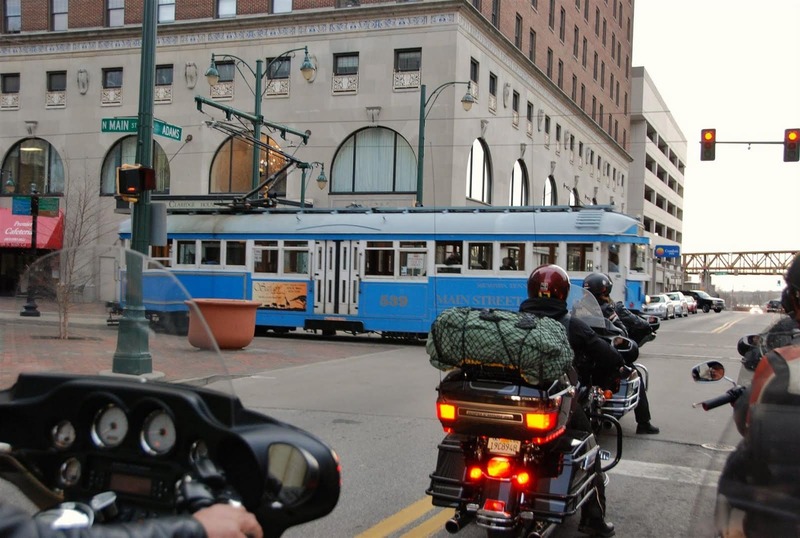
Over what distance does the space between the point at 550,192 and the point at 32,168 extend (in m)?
27.3

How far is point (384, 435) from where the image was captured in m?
7.64

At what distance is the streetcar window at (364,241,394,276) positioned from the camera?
18.7m

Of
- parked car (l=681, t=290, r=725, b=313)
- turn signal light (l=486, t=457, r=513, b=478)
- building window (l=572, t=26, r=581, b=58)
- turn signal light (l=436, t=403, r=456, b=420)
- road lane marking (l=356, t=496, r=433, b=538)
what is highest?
building window (l=572, t=26, r=581, b=58)

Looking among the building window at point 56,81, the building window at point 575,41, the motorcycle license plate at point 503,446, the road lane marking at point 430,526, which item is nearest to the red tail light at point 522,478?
the motorcycle license plate at point 503,446

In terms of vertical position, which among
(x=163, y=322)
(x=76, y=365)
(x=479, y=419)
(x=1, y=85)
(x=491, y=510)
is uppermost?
(x=1, y=85)

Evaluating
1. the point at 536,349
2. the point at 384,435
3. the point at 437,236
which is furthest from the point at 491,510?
the point at 437,236

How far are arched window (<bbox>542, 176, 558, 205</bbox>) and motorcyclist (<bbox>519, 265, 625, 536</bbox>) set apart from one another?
35808mm

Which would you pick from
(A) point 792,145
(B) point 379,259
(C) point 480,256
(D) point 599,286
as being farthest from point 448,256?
(D) point 599,286

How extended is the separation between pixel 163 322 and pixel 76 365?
35cm

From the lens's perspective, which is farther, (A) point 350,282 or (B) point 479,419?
(A) point 350,282

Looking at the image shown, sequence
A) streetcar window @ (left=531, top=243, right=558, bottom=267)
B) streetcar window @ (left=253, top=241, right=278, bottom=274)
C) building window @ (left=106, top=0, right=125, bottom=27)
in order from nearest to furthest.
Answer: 1. streetcar window @ (left=531, top=243, right=558, bottom=267)
2. streetcar window @ (left=253, top=241, right=278, bottom=274)
3. building window @ (left=106, top=0, right=125, bottom=27)

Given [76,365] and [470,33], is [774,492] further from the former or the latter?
[470,33]

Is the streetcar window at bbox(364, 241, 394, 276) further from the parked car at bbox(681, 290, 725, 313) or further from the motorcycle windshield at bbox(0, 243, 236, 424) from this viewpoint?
the parked car at bbox(681, 290, 725, 313)

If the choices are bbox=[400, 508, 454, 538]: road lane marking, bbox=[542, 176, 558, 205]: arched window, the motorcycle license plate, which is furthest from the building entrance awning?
the motorcycle license plate
